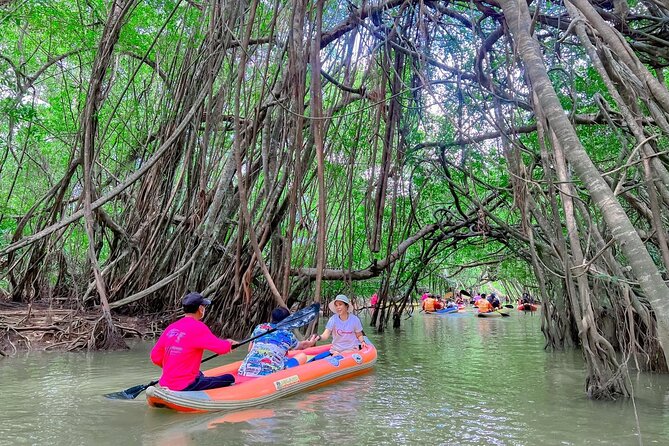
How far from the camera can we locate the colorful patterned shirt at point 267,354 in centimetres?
465

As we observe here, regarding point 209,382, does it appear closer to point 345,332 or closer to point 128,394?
point 128,394

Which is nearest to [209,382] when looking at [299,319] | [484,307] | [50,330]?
[299,319]

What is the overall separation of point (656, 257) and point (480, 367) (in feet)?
6.81

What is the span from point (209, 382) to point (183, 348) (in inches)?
14.5

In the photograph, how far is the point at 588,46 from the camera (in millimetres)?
2752

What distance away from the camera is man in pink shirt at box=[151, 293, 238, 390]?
382 cm

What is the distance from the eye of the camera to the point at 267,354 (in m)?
4.71

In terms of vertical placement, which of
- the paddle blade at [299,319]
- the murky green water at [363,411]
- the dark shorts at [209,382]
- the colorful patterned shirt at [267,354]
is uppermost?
the paddle blade at [299,319]

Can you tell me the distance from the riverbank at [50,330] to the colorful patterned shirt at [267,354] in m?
2.41

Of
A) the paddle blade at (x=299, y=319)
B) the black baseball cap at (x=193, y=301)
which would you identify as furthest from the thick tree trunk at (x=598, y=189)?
the paddle blade at (x=299, y=319)

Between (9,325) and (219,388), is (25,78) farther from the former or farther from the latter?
(219,388)

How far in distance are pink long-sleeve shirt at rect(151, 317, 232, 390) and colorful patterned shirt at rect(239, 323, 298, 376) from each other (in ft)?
2.55

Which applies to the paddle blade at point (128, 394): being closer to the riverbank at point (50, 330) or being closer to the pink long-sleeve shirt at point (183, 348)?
the pink long-sleeve shirt at point (183, 348)

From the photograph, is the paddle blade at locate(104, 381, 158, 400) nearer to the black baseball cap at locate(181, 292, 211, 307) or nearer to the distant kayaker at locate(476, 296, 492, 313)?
the black baseball cap at locate(181, 292, 211, 307)
